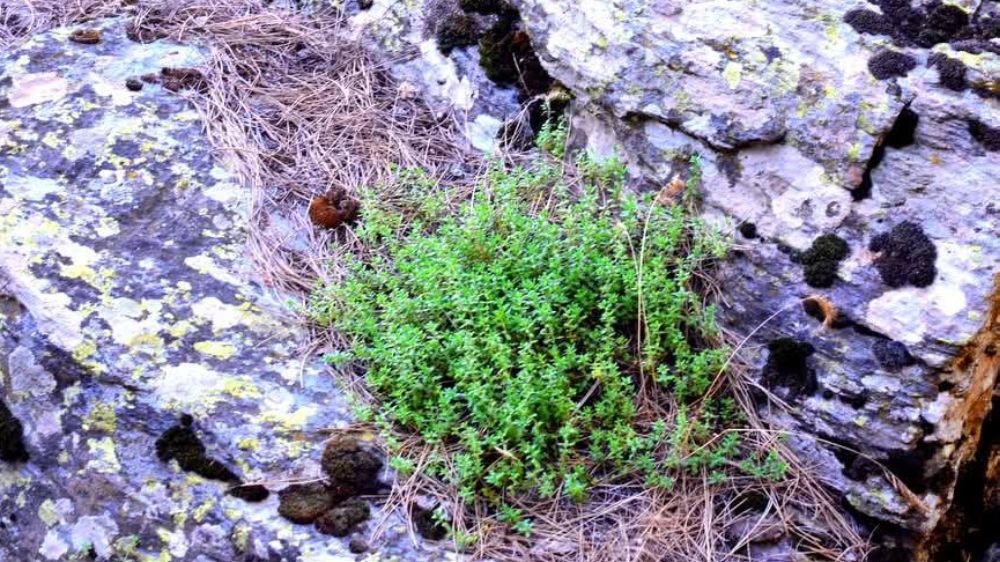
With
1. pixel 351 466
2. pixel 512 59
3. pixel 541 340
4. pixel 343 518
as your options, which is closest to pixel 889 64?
pixel 541 340

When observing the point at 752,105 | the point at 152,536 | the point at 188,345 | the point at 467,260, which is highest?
the point at 752,105

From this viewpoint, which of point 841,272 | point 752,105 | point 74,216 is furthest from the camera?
point 74,216

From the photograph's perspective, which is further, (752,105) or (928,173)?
(752,105)

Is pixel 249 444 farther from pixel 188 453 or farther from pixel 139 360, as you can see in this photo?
pixel 139 360

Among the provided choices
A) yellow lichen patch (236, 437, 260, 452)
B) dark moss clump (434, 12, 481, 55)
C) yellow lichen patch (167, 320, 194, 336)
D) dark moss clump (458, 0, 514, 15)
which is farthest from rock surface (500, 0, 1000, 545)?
yellow lichen patch (167, 320, 194, 336)

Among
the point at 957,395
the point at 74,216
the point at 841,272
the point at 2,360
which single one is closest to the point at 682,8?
the point at 841,272

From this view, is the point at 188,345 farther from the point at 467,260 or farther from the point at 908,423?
the point at 908,423
